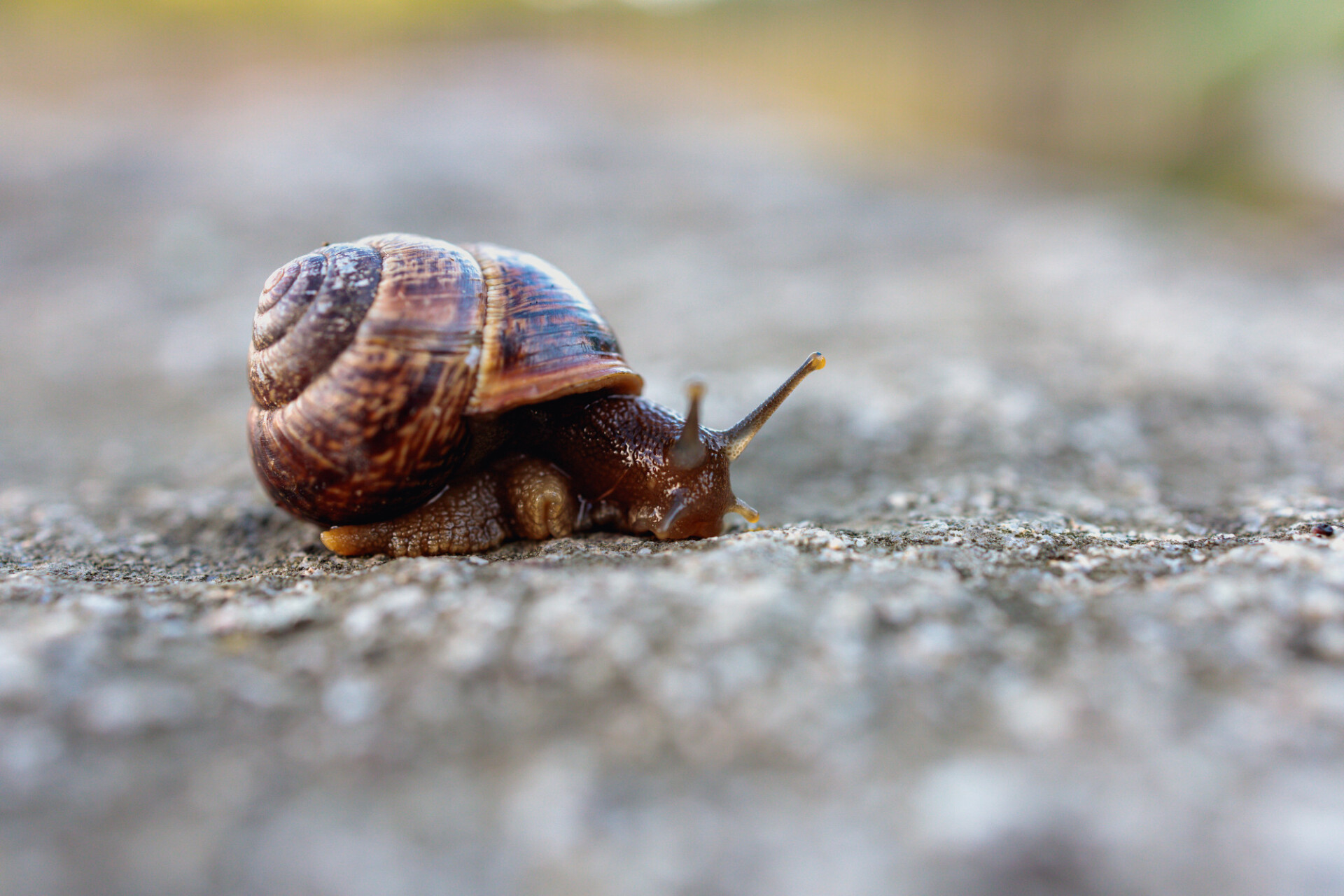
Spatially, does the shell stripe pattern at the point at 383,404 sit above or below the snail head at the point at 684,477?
above

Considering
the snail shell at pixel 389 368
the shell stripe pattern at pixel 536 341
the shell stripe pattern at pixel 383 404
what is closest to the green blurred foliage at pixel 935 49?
the shell stripe pattern at pixel 536 341

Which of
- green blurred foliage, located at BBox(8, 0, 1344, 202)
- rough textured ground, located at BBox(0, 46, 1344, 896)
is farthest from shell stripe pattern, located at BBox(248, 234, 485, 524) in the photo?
green blurred foliage, located at BBox(8, 0, 1344, 202)

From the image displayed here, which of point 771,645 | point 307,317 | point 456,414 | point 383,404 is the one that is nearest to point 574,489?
point 456,414

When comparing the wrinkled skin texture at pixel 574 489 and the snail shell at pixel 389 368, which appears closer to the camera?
the snail shell at pixel 389 368

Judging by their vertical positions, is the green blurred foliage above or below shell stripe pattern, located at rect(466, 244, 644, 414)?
above

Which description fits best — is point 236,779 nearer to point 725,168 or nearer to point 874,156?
point 725,168

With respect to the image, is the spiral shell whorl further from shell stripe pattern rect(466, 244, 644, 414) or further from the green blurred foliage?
the green blurred foliage

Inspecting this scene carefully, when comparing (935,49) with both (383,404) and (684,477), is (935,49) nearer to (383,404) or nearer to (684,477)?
(684,477)

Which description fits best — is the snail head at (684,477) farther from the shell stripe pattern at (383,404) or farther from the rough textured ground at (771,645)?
the shell stripe pattern at (383,404)
